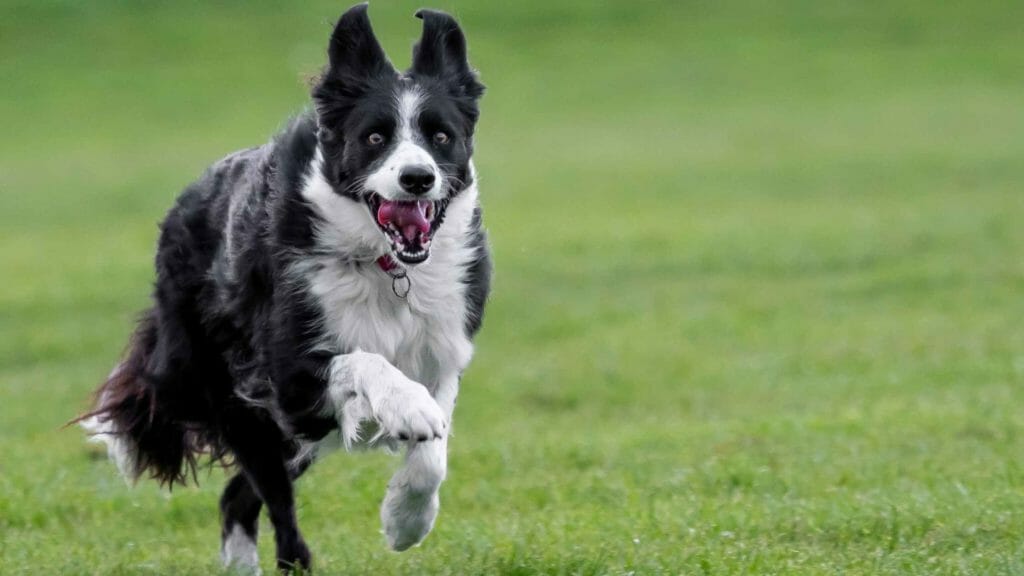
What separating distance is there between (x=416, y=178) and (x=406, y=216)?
0.26 meters

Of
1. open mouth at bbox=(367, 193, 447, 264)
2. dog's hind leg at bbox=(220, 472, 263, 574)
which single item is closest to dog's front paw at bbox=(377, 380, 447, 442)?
open mouth at bbox=(367, 193, 447, 264)

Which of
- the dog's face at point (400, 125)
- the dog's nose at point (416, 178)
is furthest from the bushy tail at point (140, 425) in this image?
the dog's nose at point (416, 178)

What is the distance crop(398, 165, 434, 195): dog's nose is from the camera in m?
6.95

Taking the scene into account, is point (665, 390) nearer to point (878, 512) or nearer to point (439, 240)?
point (878, 512)

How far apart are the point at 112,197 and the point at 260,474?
21.2 m

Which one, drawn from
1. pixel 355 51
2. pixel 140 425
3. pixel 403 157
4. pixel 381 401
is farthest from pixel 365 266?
pixel 140 425

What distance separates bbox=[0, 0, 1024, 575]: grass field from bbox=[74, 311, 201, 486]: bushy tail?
1.52 ft

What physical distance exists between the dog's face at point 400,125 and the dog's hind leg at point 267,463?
158 cm

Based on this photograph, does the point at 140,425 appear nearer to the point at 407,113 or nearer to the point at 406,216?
the point at 406,216

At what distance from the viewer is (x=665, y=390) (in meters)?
15.2

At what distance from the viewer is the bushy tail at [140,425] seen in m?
9.00

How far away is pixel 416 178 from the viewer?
695 centimetres

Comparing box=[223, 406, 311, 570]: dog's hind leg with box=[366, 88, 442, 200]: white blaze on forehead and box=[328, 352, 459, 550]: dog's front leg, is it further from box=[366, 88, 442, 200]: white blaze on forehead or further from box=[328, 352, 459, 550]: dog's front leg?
box=[366, 88, 442, 200]: white blaze on forehead

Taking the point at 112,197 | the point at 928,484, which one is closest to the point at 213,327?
the point at 928,484
